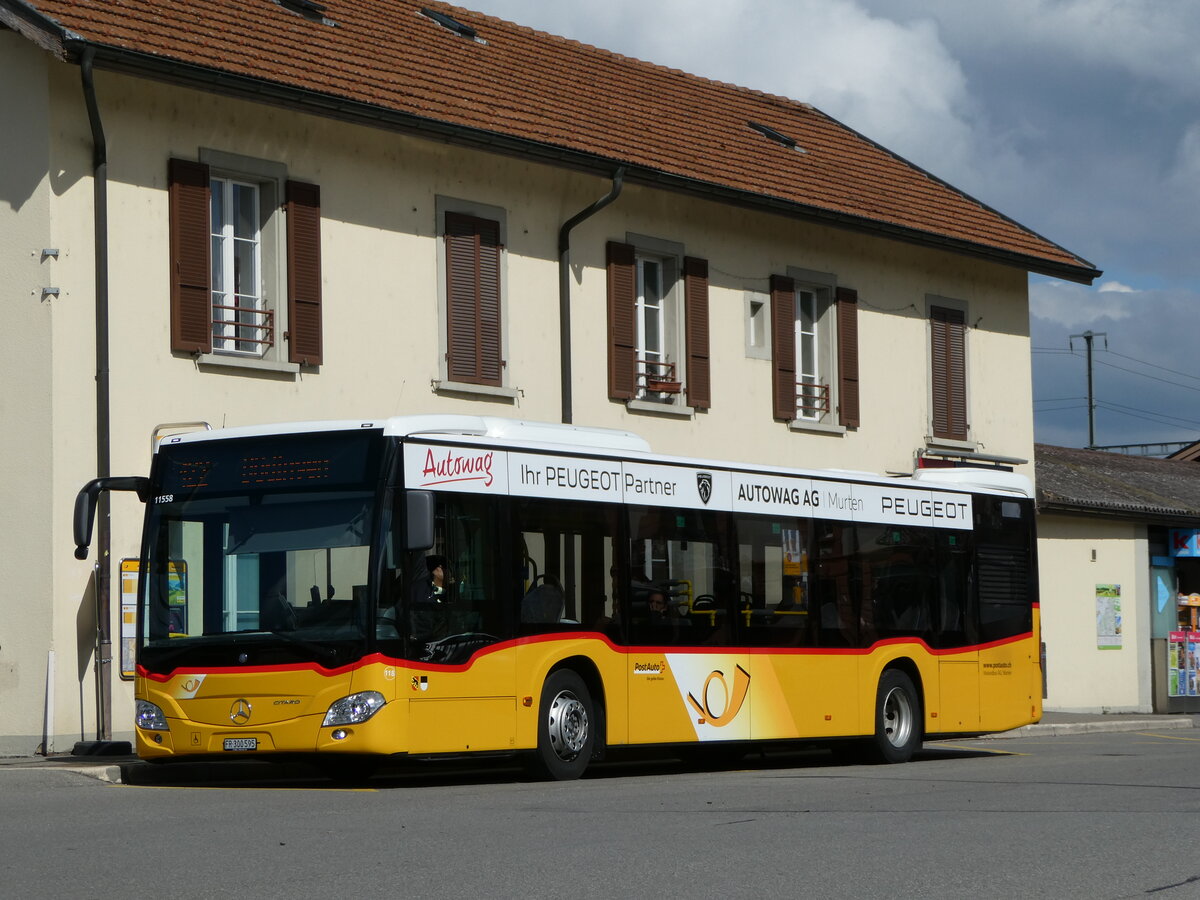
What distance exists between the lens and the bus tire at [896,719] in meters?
17.6

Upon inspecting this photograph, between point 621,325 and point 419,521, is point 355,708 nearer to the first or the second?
point 419,521

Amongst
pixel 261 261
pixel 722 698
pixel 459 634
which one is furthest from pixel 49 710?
pixel 722 698

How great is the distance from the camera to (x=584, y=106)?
24078mm

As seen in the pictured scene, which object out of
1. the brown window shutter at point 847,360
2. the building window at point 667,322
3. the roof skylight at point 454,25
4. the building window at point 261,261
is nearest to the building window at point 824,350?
the brown window shutter at point 847,360

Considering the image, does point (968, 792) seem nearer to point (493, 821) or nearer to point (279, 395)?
point (493, 821)

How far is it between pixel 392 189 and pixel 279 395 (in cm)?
290

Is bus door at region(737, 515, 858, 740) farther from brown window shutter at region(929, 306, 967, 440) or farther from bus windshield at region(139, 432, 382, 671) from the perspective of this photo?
brown window shutter at region(929, 306, 967, 440)

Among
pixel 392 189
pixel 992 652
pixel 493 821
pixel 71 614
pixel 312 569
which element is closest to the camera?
pixel 493 821

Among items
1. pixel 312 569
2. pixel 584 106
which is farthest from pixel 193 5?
pixel 312 569

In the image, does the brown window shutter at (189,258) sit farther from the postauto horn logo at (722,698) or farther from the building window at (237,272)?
the postauto horn logo at (722,698)

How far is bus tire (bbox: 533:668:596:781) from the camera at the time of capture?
14.0 metres

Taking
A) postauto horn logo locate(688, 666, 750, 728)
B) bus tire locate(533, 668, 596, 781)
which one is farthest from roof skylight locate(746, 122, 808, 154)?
bus tire locate(533, 668, 596, 781)

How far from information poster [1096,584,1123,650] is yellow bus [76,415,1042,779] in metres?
14.1

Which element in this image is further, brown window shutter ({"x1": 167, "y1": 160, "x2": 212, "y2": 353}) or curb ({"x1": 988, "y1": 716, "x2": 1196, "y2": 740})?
curb ({"x1": 988, "y1": 716, "x2": 1196, "y2": 740})
